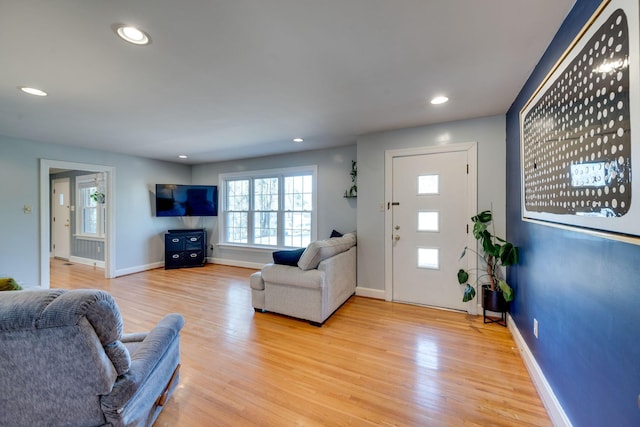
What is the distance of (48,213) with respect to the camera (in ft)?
13.1

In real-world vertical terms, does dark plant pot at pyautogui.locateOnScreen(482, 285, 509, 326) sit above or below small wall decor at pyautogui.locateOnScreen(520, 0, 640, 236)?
below

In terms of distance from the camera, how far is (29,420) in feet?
3.26

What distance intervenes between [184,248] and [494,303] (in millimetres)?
5573

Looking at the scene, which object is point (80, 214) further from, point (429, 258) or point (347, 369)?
point (429, 258)

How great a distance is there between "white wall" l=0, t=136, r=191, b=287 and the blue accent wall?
6.08m

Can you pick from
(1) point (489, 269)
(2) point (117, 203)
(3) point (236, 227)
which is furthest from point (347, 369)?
(2) point (117, 203)

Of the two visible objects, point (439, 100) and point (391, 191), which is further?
point (391, 191)

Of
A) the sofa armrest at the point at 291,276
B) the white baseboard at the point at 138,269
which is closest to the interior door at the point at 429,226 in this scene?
the sofa armrest at the point at 291,276

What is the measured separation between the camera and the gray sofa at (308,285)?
9.07 feet

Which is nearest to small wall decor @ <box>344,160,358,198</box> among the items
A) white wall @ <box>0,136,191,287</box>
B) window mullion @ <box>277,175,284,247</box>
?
window mullion @ <box>277,175,284,247</box>

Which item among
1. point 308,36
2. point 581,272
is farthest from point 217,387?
point 308,36

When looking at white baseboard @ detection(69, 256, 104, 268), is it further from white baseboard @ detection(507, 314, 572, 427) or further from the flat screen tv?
white baseboard @ detection(507, 314, 572, 427)

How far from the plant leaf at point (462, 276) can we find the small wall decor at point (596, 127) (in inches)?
53.7

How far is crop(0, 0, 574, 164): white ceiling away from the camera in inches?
54.7
